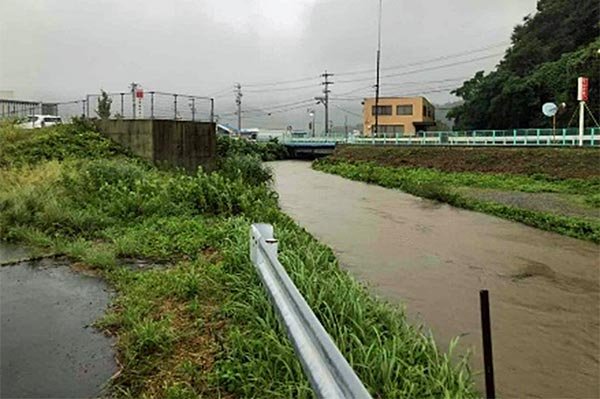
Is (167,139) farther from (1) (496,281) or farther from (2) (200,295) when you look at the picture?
(2) (200,295)

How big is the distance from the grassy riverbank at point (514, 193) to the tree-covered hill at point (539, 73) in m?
10.4

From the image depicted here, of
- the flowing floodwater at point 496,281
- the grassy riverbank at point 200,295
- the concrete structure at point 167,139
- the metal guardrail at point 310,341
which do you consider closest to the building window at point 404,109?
the concrete structure at point 167,139

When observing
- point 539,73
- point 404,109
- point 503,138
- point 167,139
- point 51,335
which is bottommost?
point 51,335

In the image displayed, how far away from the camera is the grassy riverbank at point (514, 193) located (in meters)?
11.5

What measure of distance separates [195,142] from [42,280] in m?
10.8

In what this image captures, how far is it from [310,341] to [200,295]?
6.77 feet

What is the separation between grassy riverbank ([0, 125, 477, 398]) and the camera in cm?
279

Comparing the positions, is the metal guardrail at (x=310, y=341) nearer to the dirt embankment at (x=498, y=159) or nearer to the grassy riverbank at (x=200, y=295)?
the grassy riverbank at (x=200, y=295)

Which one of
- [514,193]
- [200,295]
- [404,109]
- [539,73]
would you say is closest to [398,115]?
[404,109]

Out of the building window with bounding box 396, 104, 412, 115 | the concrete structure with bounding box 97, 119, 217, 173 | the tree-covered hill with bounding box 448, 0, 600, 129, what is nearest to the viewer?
the concrete structure with bounding box 97, 119, 217, 173

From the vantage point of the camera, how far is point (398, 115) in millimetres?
57844

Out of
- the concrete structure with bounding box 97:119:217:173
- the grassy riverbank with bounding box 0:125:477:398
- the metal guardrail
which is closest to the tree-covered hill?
the concrete structure with bounding box 97:119:217:173

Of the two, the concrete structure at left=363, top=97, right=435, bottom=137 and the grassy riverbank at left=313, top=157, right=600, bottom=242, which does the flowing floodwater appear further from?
the concrete structure at left=363, top=97, right=435, bottom=137

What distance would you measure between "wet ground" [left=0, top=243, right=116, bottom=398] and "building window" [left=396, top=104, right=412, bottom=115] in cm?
5573
